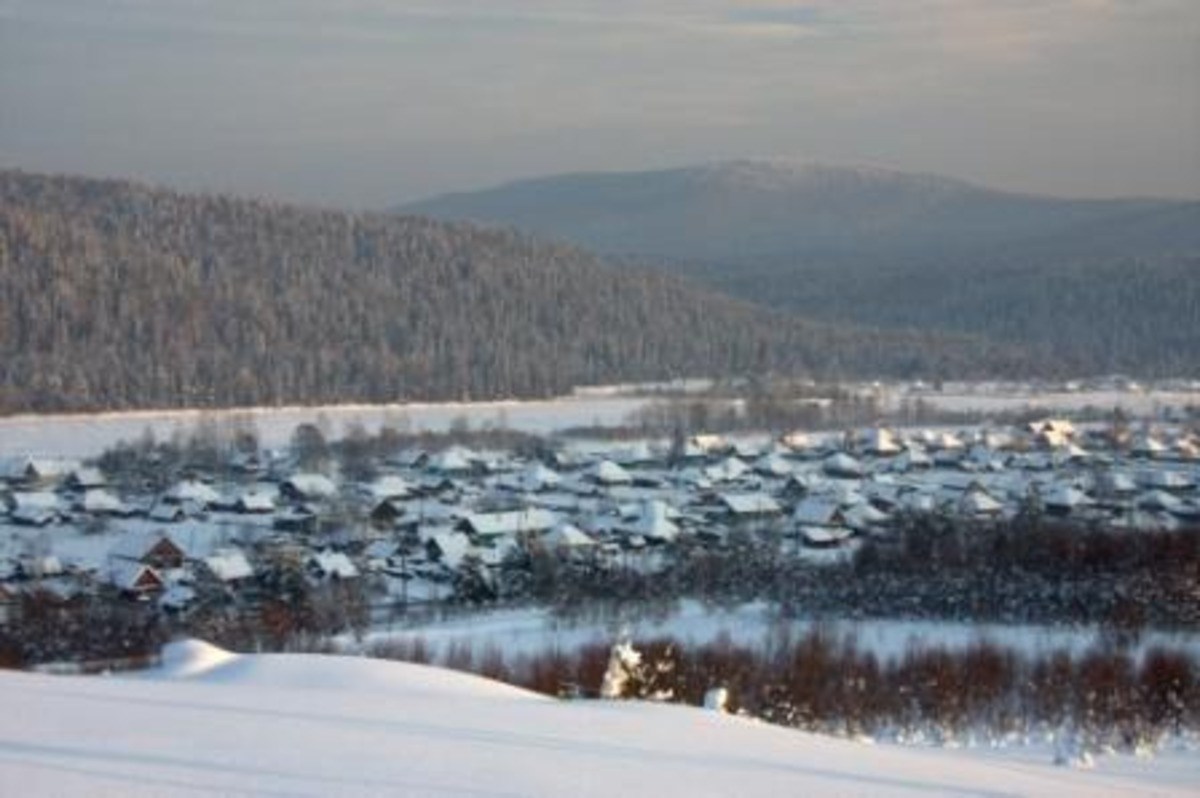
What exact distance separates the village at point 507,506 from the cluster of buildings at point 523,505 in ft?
0.31

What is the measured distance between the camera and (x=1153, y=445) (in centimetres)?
5359

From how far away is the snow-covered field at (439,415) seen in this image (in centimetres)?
5578

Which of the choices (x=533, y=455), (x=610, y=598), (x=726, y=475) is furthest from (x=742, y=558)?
(x=533, y=455)

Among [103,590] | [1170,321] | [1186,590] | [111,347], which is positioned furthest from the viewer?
[1170,321]

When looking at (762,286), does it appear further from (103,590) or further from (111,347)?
(103,590)

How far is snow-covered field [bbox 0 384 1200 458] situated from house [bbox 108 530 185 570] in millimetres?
21111

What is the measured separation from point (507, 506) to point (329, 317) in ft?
129

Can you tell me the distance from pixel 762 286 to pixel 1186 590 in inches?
3728

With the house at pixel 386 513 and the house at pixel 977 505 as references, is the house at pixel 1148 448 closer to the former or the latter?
the house at pixel 977 505

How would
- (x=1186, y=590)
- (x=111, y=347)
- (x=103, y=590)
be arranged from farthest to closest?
1. (x=111, y=347)
2. (x=103, y=590)
3. (x=1186, y=590)

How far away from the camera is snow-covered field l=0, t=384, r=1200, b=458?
55781 mm

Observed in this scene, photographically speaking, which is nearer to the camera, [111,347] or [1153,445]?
[1153,445]

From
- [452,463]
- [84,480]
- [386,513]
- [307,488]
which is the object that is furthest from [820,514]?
[84,480]

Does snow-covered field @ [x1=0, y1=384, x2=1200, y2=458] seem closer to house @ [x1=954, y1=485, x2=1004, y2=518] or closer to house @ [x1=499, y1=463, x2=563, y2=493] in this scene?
house @ [x1=499, y1=463, x2=563, y2=493]
